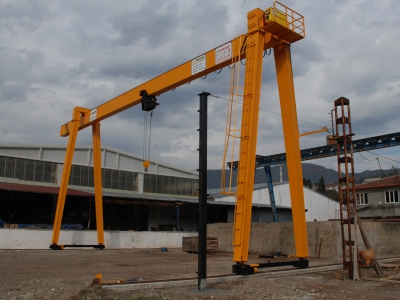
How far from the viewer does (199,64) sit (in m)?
13.8

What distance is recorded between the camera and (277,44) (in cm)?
1257

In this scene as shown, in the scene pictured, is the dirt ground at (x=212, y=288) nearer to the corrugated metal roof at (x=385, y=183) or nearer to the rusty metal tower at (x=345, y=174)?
the rusty metal tower at (x=345, y=174)

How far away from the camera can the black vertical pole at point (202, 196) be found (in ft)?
27.3

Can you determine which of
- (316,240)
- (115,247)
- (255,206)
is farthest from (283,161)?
(115,247)

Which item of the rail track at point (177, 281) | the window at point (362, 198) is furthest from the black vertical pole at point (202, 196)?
the window at point (362, 198)

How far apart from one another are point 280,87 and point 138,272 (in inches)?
292

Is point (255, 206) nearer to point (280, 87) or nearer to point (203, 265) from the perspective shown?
point (280, 87)

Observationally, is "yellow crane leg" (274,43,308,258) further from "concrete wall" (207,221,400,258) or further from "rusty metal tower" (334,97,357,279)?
"concrete wall" (207,221,400,258)

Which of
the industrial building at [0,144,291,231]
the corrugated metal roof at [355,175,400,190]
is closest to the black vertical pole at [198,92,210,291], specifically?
the industrial building at [0,144,291,231]

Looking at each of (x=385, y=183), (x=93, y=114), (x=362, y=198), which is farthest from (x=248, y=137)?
(x=362, y=198)

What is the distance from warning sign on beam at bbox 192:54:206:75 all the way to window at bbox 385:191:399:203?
2459 cm

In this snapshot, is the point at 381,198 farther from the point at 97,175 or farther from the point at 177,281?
the point at 177,281

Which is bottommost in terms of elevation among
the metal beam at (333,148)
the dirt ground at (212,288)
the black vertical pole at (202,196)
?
the dirt ground at (212,288)

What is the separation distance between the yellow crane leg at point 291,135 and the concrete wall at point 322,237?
569 centimetres
